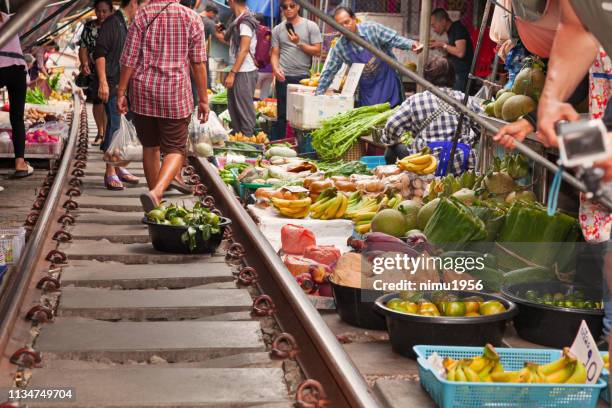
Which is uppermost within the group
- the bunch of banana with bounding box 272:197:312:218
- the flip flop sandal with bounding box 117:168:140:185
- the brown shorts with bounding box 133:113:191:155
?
the brown shorts with bounding box 133:113:191:155

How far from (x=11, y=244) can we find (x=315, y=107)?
743cm

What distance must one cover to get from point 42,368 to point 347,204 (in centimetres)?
427

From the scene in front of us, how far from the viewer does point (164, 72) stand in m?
8.06

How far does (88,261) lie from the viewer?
6840 millimetres

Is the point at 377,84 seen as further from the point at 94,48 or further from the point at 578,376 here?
the point at 578,376

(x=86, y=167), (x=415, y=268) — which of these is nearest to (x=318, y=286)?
(x=415, y=268)

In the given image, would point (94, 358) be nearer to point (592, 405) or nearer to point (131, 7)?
point (592, 405)

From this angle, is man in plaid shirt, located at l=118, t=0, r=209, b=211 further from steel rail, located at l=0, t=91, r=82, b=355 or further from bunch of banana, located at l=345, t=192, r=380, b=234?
bunch of banana, located at l=345, t=192, r=380, b=234

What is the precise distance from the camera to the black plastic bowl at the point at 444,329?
473cm

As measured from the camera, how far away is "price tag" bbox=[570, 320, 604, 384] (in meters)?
3.94

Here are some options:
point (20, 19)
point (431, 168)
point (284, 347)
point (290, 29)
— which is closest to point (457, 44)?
point (290, 29)

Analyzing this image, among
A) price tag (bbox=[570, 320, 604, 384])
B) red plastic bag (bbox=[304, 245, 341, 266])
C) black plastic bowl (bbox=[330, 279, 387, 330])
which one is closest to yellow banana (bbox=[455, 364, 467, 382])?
price tag (bbox=[570, 320, 604, 384])

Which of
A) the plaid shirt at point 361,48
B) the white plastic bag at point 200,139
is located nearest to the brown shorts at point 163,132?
the white plastic bag at point 200,139

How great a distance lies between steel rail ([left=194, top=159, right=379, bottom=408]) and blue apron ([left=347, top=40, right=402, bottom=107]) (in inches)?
231
